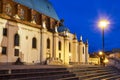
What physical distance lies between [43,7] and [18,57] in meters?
22.2

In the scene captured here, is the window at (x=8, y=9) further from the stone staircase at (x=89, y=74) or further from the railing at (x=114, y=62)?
the stone staircase at (x=89, y=74)

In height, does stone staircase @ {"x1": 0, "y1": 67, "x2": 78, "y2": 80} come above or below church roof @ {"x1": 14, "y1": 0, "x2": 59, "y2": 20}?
below

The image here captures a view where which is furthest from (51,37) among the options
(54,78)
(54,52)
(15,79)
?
(15,79)

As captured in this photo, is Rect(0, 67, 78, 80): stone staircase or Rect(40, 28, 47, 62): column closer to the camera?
Rect(0, 67, 78, 80): stone staircase

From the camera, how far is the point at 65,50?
5769 cm

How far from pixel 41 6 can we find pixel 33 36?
49.4 ft

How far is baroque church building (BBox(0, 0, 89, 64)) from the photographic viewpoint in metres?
38.5

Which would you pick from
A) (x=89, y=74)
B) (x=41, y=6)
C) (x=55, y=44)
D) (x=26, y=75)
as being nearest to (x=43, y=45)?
(x=55, y=44)

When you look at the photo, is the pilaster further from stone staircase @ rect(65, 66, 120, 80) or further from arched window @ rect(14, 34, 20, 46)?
stone staircase @ rect(65, 66, 120, 80)

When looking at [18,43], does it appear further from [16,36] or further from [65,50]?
[65,50]

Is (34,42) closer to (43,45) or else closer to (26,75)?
(43,45)

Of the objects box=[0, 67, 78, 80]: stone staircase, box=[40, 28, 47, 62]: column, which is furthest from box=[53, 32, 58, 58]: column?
box=[0, 67, 78, 80]: stone staircase

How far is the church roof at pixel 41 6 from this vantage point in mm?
52900

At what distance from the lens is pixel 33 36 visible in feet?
150
